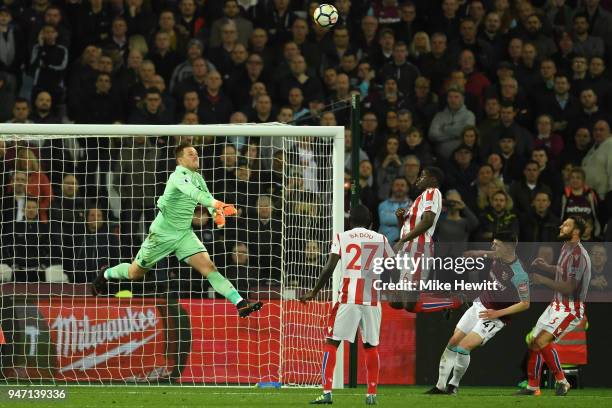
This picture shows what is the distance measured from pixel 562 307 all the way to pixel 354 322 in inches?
124

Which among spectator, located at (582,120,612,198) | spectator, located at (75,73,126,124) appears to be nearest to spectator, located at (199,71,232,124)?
spectator, located at (75,73,126,124)

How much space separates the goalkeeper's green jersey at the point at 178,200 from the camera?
14.8 meters

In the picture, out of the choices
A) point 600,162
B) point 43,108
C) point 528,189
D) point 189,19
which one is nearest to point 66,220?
point 43,108

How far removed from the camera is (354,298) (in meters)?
13.2

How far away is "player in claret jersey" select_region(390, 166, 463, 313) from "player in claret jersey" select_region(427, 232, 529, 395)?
0.81 m

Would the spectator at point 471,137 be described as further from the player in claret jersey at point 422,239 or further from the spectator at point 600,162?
the player in claret jersey at point 422,239

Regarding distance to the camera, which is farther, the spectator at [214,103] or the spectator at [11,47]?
the spectator at [11,47]

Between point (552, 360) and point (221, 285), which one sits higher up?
point (221, 285)

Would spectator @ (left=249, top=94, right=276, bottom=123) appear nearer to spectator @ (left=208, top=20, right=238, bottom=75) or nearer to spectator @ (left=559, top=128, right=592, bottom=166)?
spectator @ (left=208, top=20, right=238, bottom=75)

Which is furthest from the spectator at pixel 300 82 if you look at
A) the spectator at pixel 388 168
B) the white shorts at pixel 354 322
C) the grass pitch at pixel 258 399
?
the white shorts at pixel 354 322

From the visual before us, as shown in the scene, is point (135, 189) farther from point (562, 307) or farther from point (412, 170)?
point (562, 307)

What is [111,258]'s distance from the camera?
Answer: 1698cm

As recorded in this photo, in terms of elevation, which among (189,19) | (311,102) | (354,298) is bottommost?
(354,298)

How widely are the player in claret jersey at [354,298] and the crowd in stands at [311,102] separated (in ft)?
11.5
